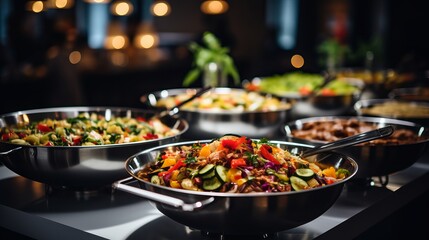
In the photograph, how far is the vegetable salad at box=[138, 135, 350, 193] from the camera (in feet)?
4.85

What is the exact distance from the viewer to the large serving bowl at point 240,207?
1.35m

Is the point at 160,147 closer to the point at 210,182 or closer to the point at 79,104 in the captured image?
the point at 210,182

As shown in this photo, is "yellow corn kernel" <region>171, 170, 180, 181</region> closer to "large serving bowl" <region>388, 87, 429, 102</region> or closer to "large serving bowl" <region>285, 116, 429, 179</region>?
"large serving bowl" <region>285, 116, 429, 179</region>

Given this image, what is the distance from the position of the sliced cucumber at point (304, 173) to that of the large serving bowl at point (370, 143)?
1.60 ft

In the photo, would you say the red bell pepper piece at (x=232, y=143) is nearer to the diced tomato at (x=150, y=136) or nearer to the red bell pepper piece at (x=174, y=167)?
the red bell pepper piece at (x=174, y=167)

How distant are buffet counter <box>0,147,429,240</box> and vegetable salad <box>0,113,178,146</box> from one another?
188 millimetres

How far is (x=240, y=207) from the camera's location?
1.36m

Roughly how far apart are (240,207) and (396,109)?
208cm

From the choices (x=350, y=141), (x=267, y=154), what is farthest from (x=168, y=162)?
(x=350, y=141)

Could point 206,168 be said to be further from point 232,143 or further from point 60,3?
point 60,3

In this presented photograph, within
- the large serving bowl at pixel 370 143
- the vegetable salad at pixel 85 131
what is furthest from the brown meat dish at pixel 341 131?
the vegetable salad at pixel 85 131

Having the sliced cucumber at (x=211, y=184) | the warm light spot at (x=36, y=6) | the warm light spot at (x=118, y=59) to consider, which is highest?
the warm light spot at (x=36, y=6)

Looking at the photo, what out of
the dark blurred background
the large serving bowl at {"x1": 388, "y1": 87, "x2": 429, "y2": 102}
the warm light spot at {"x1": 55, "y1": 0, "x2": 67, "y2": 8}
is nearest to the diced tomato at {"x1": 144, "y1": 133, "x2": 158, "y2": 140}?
the large serving bowl at {"x1": 388, "y1": 87, "x2": 429, "y2": 102}

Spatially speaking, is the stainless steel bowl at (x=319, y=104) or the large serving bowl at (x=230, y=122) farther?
the stainless steel bowl at (x=319, y=104)
